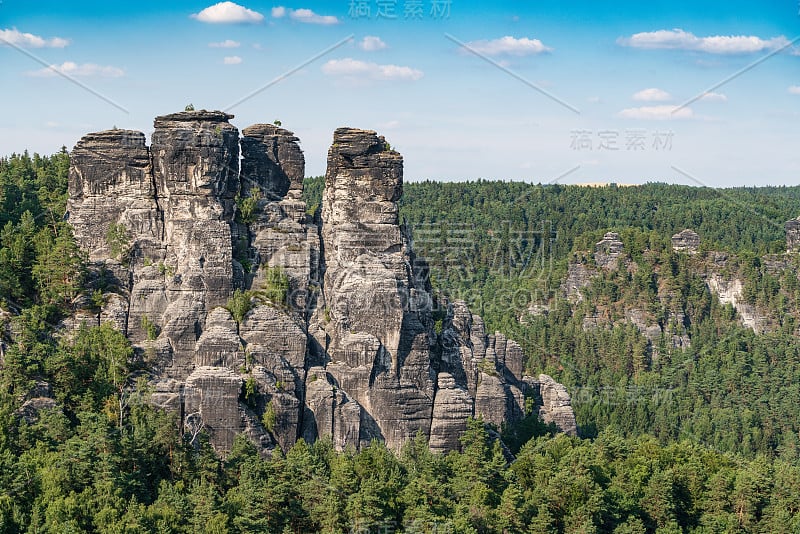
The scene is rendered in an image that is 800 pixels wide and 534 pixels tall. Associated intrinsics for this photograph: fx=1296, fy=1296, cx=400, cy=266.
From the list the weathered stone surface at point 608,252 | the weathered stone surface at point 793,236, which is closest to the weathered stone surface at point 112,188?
the weathered stone surface at point 608,252

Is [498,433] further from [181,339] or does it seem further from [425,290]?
[181,339]

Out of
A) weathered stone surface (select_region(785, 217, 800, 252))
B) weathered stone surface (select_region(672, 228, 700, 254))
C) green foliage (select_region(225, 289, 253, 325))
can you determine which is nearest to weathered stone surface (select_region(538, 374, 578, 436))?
green foliage (select_region(225, 289, 253, 325))

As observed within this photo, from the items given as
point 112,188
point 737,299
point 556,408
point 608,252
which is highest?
point 112,188

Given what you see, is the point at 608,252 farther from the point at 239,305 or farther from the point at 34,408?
the point at 34,408

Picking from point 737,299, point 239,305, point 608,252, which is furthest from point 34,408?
point 737,299

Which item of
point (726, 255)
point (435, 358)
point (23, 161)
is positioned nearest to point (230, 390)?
point (435, 358)

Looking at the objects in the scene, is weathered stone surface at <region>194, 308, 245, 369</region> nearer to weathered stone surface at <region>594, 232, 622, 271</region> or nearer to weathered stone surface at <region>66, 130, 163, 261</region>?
weathered stone surface at <region>66, 130, 163, 261</region>
